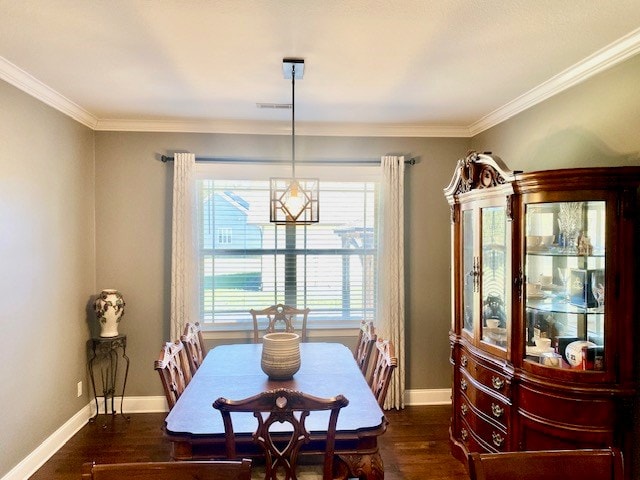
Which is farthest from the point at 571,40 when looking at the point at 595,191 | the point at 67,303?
the point at 67,303

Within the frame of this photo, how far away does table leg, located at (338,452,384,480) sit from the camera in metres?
1.76

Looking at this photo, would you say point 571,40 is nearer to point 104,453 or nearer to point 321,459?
point 321,459

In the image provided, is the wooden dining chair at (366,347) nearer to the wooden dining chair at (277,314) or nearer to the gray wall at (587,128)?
the wooden dining chair at (277,314)

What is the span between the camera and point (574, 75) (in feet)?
8.19

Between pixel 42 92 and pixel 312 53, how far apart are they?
1960 mm

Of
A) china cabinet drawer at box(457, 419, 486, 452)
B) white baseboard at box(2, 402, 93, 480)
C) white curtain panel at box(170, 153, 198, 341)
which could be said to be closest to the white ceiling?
white curtain panel at box(170, 153, 198, 341)

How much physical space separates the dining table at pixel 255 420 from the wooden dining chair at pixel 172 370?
5cm

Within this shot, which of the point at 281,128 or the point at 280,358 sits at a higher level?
the point at 281,128

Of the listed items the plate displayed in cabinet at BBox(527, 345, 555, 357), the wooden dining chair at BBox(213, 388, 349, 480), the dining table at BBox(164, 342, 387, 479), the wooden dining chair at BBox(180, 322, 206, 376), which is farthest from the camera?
the wooden dining chair at BBox(180, 322, 206, 376)

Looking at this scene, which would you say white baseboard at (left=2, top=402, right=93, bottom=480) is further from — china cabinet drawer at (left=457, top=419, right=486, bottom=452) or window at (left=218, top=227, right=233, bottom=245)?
china cabinet drawer at (left=457, top=419, right=486, bottom=452)

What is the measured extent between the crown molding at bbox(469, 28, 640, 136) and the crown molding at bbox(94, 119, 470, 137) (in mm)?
528

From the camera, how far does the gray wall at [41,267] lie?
99.8 inches

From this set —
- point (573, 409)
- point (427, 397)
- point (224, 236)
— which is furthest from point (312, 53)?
point (427, 397)

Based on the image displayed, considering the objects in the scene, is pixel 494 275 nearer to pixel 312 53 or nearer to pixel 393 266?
pixel 393 266
